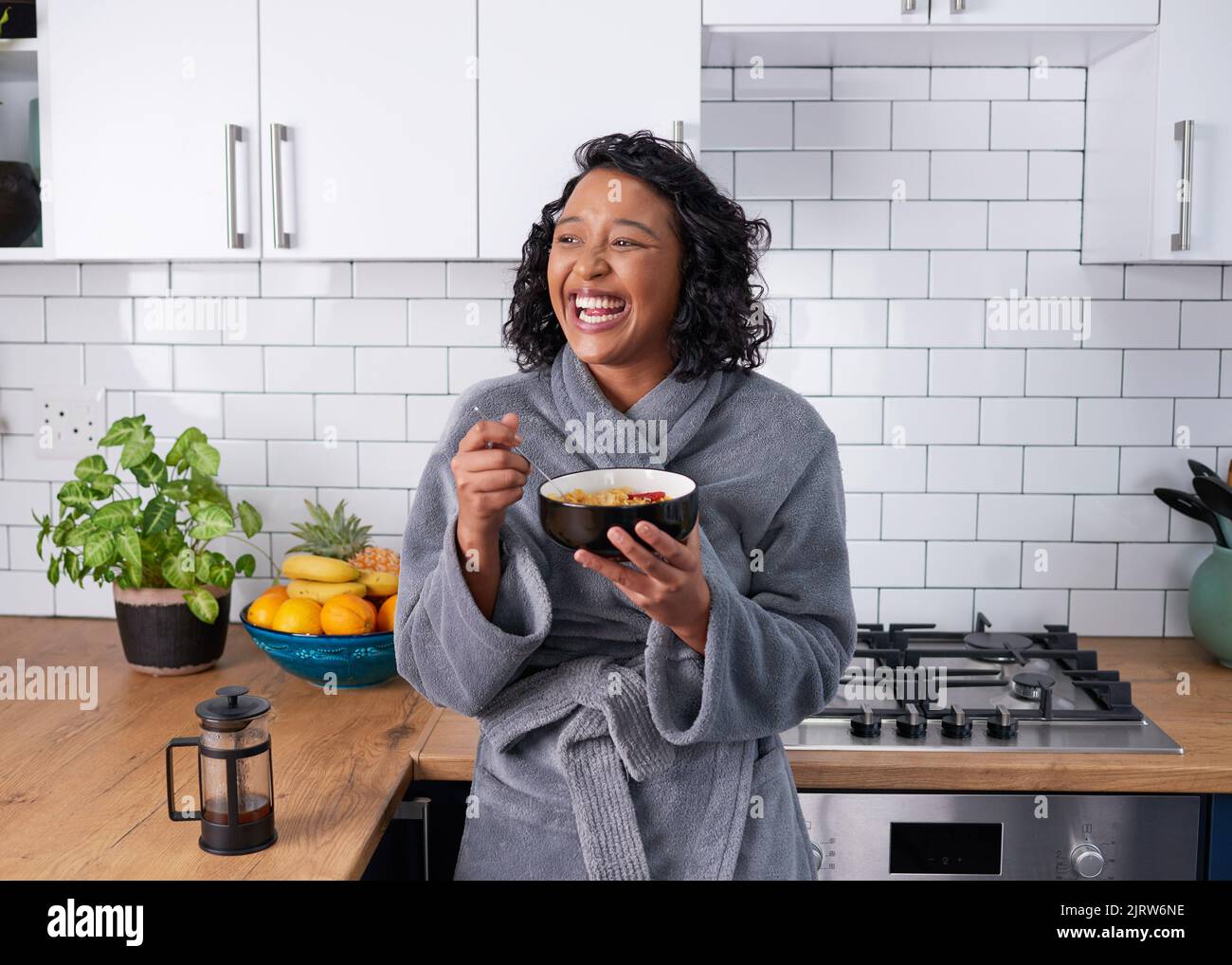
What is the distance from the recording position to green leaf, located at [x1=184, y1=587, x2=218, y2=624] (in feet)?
6.99

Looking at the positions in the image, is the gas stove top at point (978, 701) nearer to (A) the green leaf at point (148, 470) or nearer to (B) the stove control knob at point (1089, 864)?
(B) the stove control knob at point (1089, 864)

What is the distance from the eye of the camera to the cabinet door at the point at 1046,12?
2.03m

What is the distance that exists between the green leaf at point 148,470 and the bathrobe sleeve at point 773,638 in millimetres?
1229

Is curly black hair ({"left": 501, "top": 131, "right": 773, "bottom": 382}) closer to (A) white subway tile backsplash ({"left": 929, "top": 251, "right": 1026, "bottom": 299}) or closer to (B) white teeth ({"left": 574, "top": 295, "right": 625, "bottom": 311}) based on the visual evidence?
(B) white teeth ({"left": 574, "top": 295, "right": 625, "bottom": 311})

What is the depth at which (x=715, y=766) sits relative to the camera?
5.02 feet

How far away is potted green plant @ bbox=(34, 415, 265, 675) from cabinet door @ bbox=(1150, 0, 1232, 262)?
70.7 inches

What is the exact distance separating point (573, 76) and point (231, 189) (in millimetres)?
635

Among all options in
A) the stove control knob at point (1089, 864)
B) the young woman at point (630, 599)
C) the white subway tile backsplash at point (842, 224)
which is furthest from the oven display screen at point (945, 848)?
the white subway tile backsplash at point (842, 224)

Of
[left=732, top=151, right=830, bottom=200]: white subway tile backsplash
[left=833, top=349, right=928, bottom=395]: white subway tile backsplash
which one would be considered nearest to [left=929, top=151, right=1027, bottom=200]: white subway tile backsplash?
[left=732, top=151, right=830, bottom=200]: white subway tile backsplash

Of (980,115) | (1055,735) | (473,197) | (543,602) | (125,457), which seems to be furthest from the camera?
(980,115)

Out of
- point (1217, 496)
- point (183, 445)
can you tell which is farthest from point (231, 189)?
point (1217, 496)

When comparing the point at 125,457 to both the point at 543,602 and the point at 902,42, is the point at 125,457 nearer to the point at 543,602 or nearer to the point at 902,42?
the point at 543,602
